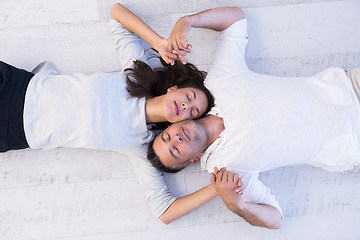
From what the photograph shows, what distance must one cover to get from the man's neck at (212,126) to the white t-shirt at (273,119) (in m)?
0.03

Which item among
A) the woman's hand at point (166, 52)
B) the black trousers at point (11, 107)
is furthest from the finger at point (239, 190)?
the black trousers at point (11, 107)

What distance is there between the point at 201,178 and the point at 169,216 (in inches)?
8.6

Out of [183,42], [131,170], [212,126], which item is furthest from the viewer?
[131,170]

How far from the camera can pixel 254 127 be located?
111 cm

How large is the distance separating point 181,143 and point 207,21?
1.61ft

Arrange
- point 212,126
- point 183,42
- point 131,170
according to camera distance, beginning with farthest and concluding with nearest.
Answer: point 131,170
point 212,126
point 183,42

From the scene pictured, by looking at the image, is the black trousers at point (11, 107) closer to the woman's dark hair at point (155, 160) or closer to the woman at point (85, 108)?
the woman at point (85, 108)

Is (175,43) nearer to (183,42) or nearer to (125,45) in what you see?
(183,42)

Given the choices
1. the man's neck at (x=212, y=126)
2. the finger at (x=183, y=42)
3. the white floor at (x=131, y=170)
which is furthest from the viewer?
the white floor at (x=131, y=170)

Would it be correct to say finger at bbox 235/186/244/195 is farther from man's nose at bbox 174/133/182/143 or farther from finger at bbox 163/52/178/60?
finger at bbox 163/52/178/60

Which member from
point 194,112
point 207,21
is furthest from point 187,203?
point 207,21

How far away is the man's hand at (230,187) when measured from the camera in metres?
1.09

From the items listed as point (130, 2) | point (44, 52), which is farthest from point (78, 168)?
point (130, 2)

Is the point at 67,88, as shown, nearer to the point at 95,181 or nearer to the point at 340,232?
the point at 95,181
